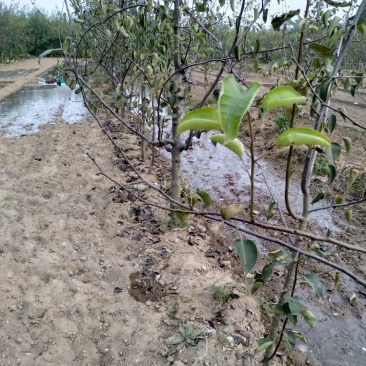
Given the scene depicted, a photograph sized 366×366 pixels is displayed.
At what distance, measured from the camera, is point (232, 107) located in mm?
591

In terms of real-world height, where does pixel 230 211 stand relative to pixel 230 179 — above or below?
above

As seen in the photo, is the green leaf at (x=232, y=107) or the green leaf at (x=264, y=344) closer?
the green leaf at (x=232, y=107)

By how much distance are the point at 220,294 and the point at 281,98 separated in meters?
1.88

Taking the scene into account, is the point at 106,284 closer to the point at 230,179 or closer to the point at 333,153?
the point at 333,153

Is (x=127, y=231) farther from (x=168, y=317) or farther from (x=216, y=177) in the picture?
(x=216, y=177)

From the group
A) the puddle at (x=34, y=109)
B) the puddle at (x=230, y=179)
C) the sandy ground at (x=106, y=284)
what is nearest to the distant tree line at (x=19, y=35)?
the puddle at (x=34, y=109)

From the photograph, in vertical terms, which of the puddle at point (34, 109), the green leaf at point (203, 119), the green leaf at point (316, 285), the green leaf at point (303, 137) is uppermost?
the green leaf at point (203, 119)

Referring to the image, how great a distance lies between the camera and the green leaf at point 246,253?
0.84 m

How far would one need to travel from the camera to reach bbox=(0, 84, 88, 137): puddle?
22.6ft

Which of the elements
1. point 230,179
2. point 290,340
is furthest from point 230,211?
point 230,179

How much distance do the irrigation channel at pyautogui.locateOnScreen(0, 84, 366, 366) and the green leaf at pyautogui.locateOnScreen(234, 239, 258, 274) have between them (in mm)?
609

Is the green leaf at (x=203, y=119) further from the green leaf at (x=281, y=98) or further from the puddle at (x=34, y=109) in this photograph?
the puddle at (x=34, y=109)

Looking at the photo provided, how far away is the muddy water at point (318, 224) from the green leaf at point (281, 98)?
0.58m

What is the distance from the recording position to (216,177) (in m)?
5.07
